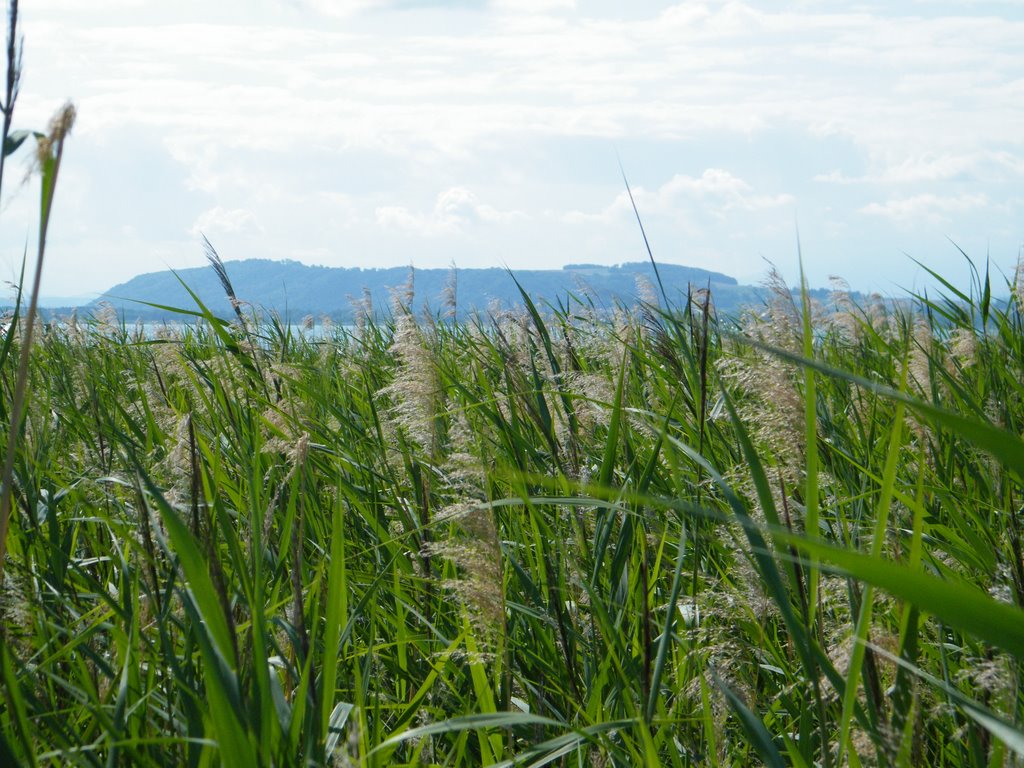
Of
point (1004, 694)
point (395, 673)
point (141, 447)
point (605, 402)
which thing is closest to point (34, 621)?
point (395, 673)

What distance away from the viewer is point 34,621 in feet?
5.76

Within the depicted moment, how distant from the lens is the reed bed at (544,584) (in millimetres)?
1136

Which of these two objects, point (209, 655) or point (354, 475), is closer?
point (209, 655)

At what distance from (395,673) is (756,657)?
30.2 inches

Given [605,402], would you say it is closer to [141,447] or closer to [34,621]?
[34,621]

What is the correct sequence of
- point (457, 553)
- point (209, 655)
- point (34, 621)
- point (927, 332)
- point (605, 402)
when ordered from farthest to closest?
point (927, 332) < point (605, 402) < point (34, 621) < point (457, 553) < point (209, 655)

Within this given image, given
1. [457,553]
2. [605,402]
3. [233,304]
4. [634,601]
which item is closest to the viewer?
[457,553]

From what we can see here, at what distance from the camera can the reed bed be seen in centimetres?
114

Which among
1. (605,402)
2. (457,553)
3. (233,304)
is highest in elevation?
(233,304)

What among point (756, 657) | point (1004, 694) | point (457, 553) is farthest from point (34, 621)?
point (1004, 694)

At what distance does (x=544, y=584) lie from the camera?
197cm

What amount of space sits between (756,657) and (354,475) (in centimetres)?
135

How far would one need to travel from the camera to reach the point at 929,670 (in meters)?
1.82

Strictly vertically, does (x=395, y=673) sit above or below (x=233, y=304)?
below
